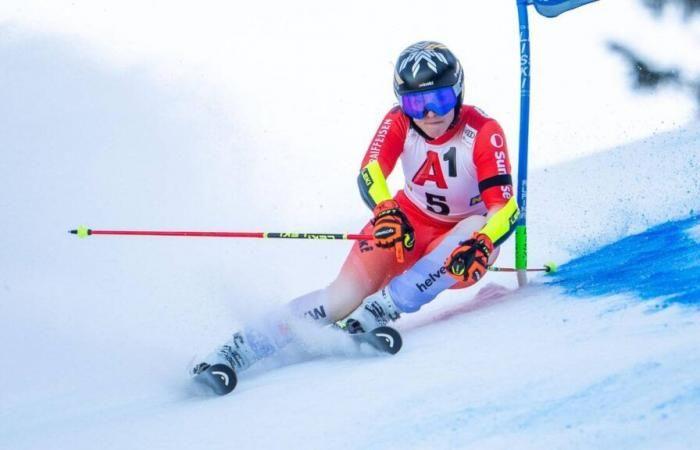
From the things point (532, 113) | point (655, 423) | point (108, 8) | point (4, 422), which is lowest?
point (4, 422)

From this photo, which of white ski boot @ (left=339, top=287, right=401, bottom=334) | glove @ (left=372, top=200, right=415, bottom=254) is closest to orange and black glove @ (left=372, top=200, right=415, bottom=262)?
glove @ (left=372, top=200, right=415, bottom=254)

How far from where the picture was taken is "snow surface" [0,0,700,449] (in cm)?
267

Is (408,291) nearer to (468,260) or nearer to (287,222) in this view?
(468,260)

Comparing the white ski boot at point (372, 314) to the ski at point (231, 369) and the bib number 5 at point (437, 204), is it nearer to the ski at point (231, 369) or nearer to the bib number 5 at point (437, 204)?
the ski at point (231, 369)

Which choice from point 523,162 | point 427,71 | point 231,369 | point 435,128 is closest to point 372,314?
point 231,369

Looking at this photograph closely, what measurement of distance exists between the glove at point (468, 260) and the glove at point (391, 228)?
0.26 metres

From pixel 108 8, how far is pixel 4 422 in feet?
26.6

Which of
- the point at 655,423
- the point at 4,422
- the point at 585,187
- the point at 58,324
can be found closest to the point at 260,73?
the point at 585,187

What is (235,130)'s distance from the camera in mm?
9539

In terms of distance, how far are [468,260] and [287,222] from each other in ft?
14.8

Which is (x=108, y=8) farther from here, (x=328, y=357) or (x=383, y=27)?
(x=328, y=357)

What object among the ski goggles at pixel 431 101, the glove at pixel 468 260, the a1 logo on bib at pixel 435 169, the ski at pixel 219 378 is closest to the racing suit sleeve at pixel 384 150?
the a1 logo on bib at pixel 435 169

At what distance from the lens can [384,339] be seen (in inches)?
133

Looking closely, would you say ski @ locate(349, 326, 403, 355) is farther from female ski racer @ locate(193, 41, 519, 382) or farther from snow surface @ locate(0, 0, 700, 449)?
female ski racer @ locate(193, 41, 519, 382)
